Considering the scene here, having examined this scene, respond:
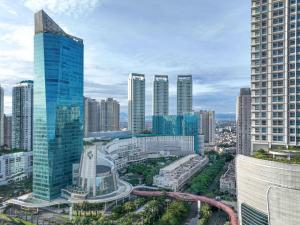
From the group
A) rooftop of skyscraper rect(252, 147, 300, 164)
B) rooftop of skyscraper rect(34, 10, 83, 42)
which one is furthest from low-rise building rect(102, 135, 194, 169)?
rooftop of skyscraper rect(252, 147, 300, 164)

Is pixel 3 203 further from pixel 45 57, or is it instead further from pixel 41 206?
pixel 45 57

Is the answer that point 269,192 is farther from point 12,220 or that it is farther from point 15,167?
point 15,167

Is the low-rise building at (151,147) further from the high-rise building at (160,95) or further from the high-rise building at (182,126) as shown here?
the high-rise building at (160,95)

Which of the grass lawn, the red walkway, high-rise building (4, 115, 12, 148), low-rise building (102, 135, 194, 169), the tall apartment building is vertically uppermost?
the tall apartment building

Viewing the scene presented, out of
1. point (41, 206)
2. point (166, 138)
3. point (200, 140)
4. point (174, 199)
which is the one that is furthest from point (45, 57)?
point (200, 140)

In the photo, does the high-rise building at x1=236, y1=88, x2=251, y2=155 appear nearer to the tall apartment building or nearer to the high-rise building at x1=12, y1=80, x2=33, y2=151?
the tall apartment building

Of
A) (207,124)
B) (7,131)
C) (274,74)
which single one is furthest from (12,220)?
(207,124)
